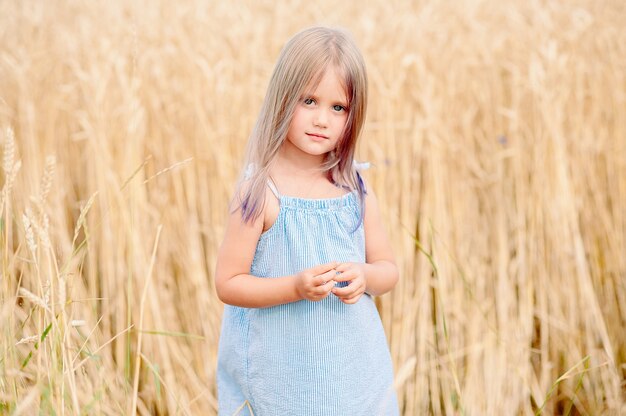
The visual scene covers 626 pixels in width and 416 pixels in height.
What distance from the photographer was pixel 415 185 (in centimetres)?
216

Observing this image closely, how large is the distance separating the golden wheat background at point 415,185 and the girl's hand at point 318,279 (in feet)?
2.66

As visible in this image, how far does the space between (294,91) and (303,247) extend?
0.78 feet

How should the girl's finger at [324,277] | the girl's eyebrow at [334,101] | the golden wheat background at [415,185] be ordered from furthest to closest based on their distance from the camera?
the golden wheat background at [415,185], the girl's eyebrow at [334,101], the girl's finger at [324,277]

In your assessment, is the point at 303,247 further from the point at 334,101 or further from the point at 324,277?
the point at 334,101

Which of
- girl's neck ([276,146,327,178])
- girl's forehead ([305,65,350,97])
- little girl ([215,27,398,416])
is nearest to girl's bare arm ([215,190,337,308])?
little girl ([215,27,398,416])

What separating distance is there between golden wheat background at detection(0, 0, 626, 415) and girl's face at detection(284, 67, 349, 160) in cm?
75

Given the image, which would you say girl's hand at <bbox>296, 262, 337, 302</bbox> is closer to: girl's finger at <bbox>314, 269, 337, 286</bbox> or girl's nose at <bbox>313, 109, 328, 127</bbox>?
girl's finger at <bbox>314, 269, 337, 286</bbox>

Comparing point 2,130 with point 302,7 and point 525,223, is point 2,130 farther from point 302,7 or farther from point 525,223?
point 525,223

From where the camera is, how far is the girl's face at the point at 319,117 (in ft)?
3.63

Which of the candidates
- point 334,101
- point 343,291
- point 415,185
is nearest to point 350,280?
point 343,291

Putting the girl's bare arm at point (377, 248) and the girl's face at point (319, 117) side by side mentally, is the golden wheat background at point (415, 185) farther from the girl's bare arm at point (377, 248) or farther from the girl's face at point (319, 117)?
the girl's face at point (319, 117)

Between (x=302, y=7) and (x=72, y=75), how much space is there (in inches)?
34.6

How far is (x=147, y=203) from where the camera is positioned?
7.11ft

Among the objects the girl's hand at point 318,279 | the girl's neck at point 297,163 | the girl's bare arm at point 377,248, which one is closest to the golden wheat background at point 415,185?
the girl's bare arm at point 377,248
